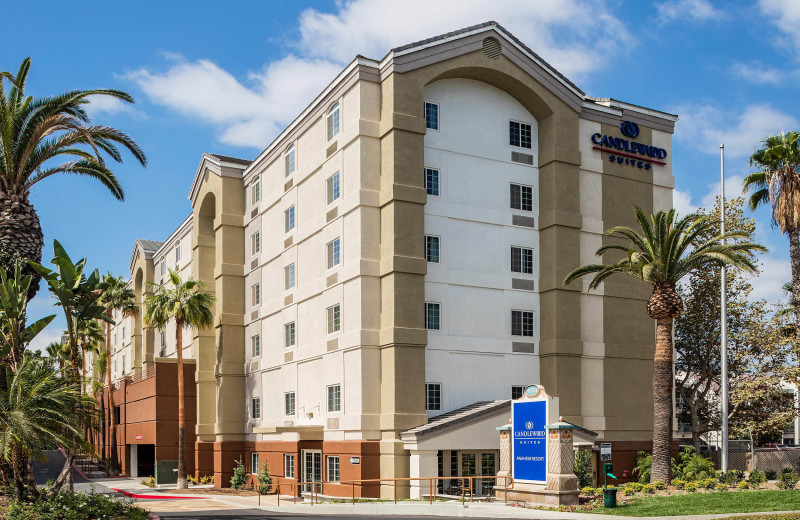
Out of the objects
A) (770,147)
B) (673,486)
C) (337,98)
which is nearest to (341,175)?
(337,98)

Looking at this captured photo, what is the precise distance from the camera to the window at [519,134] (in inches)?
1704

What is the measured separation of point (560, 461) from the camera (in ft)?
94.7

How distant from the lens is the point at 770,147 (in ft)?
152

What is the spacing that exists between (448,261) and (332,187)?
729 cm

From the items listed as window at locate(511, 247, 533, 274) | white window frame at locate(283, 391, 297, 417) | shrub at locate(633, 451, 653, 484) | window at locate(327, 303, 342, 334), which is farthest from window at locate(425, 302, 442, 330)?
shrub at locate(633, 451, 653, 484)

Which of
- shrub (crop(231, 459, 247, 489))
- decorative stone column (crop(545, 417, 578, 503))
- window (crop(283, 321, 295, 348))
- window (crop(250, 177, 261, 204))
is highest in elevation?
window (crop(250, 177, 261, 204))

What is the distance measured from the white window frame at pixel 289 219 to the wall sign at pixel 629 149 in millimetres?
17040

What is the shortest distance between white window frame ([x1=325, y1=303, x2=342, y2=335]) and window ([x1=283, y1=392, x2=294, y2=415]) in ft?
20.6

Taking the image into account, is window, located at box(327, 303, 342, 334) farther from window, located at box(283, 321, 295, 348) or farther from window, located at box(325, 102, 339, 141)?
window, located at box(325, 102, 339, 141)

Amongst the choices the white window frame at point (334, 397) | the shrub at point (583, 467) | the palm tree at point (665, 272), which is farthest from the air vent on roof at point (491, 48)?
the shrub at point (583, 467)

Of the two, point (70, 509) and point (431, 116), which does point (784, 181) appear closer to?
point (431, 116)

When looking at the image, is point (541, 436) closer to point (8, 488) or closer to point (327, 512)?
point (327, 512)

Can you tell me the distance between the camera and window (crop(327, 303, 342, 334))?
40.9m

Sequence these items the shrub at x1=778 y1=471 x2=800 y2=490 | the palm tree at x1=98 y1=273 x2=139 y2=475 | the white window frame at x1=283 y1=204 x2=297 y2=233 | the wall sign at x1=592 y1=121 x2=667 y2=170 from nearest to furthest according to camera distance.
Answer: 1. the shrub at x1=778 y1=471 x2=800 y2=490
2. the wall sign at x1=592 y1=121 x2=667 y2=170
3. the white window frame at x1=283 y1=204 x2=297 y2=233
4. the palm tree at x1=98 y1=273 x2=139 y2=475
